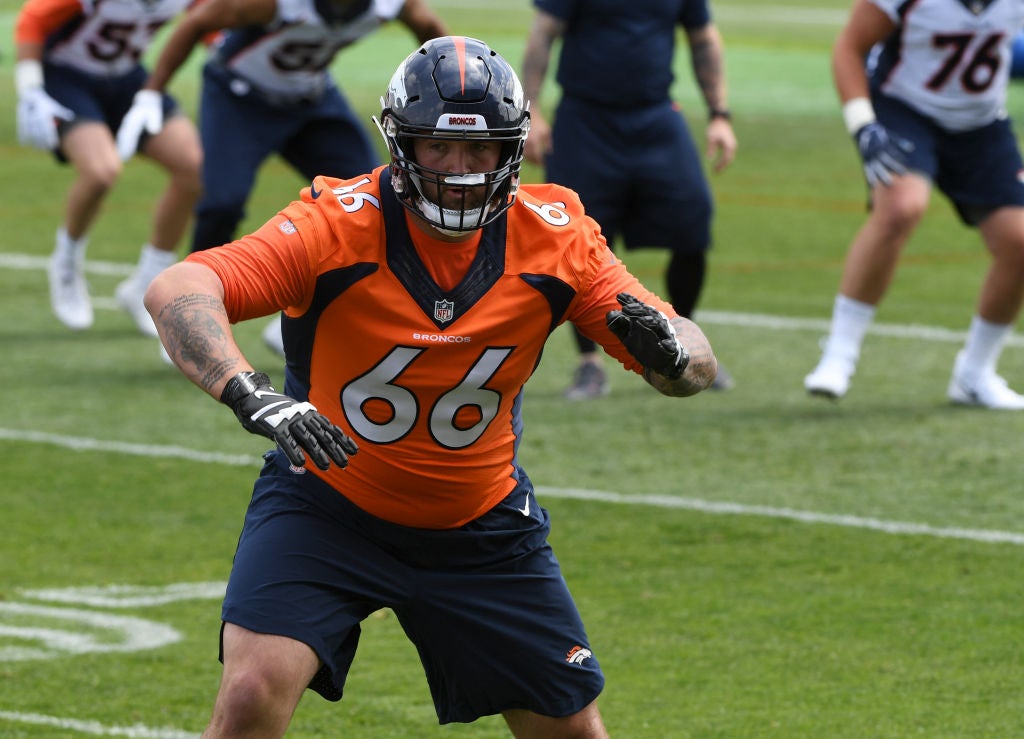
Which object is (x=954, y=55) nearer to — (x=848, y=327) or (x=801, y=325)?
(x=848, y=327)

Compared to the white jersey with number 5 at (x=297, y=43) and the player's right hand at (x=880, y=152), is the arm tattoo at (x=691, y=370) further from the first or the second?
the white jersey with number 5 at (x=297, y=43)

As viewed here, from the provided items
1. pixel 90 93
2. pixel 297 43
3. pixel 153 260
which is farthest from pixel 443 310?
pixel 90 93

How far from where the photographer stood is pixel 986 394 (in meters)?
9.07

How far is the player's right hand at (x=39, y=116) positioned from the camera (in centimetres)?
1021

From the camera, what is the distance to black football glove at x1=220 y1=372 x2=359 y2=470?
3621 mm

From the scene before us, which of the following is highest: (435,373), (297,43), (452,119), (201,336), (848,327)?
(452,119)

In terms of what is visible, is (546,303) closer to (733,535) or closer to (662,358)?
(662,358)

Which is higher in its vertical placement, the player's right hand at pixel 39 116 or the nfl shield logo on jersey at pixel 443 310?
the nfl shield logo on jersey at pixel 443 310

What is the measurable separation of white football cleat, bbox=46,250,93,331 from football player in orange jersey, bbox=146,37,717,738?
6867mm

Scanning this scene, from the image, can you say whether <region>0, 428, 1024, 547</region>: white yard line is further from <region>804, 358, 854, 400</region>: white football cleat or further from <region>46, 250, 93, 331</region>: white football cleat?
<region>46, 250, 93, 331</region>: white football cleat

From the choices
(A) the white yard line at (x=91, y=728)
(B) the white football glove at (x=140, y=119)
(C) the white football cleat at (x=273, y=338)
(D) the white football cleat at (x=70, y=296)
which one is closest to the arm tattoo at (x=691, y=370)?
(A) the white yard line at (x=91, y=728)

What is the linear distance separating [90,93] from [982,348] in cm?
495

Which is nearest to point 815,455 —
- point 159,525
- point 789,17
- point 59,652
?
point 159,525

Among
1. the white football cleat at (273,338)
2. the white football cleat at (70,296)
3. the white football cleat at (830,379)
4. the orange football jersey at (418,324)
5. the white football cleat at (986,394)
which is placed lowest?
the white football cleat at (70,296)
